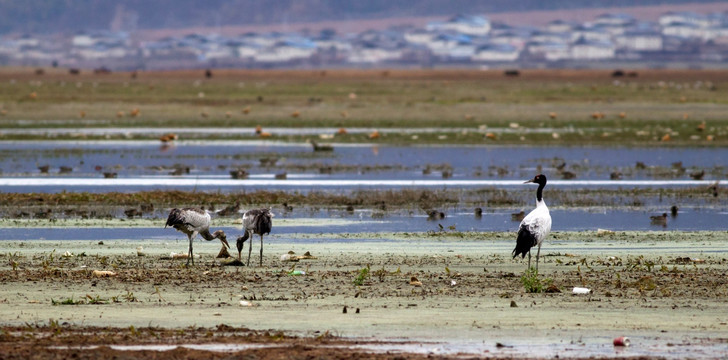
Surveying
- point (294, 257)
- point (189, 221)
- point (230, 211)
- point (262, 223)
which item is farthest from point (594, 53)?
point (189, 221)

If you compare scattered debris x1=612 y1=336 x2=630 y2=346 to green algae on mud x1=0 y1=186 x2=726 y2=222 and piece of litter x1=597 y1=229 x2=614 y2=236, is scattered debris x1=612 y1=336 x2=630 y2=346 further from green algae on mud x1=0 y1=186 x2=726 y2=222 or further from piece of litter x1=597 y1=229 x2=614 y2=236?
green algae on mud x1=0 y1=186 x2=726 y2=222

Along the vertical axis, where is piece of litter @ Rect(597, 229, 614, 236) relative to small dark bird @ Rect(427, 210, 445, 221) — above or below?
below

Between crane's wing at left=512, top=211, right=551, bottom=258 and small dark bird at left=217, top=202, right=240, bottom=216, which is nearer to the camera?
crane's wing at left=512, top=211, right=551, bottom=258

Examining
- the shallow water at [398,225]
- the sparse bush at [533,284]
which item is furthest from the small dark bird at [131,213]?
the sparse bush at [533,284]

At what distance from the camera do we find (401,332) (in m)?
13.0

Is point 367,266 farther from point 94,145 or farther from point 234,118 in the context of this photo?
point 234,118

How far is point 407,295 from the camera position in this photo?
15398mm

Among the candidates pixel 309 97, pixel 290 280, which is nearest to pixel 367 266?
pixel 290 280

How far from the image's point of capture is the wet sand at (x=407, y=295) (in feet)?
42.0

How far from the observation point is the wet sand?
12797 mm

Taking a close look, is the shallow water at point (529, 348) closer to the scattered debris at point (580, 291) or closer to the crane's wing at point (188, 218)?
the scattered debris at point (580, 291)

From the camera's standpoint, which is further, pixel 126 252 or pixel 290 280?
pixel 126 252

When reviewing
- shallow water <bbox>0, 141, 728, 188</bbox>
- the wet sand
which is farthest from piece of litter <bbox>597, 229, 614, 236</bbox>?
shallow water <bbox>0, 141, 728, 188</bbox>

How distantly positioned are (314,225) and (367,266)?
7.29 metres
